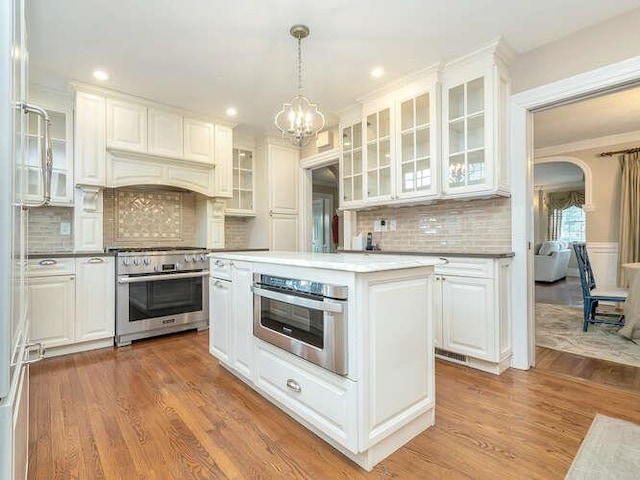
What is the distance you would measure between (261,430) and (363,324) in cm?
93

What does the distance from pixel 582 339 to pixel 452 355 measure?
164cm

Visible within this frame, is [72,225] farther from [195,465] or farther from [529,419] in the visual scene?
[529,419]

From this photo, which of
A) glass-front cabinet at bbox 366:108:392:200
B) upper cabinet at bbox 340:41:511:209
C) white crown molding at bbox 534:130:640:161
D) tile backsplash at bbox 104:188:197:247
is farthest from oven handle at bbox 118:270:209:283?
white crown molding at bbox 534:130:640:161

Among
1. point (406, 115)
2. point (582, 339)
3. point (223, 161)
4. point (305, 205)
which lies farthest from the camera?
point (305, 205)

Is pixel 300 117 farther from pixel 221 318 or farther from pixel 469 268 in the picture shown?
pixel 469 268

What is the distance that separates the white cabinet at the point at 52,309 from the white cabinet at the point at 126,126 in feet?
4.65

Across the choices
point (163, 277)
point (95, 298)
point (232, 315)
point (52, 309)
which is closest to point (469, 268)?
point (232, 315)

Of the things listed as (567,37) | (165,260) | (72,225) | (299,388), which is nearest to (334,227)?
(165,260)

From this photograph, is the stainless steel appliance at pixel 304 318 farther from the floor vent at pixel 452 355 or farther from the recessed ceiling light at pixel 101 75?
the recessed ceiling light at pixel 101 75

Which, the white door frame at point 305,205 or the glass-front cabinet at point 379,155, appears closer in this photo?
the glass-front cabinet at point 379,155

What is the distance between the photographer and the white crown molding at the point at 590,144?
5.16m

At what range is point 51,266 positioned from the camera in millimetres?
3053

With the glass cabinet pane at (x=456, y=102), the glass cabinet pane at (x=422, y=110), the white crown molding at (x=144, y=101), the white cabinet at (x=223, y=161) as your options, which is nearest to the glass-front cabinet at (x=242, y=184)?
the white cabinet at (x=223, y=161)

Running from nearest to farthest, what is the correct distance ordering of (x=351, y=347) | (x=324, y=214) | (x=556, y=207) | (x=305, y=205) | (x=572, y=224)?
(x=351, y=347), (x=305, y=205), (x=324, y=214), (x=572, y=224), (x=556, y=207)
